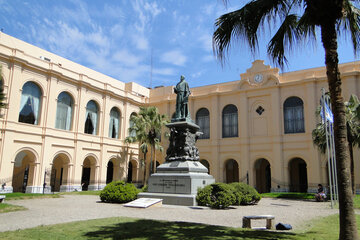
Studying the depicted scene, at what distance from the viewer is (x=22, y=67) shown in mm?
23438

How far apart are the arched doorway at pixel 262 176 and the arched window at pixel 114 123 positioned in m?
15.3

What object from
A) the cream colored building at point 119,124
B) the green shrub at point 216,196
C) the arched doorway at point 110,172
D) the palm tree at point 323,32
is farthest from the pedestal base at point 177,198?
the arched doorway at point 110,172

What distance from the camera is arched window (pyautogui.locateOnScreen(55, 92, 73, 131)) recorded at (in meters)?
26.3

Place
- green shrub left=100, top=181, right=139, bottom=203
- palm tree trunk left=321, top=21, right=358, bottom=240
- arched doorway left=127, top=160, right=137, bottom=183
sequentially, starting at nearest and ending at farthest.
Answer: palm tree trunk left=321, top=21, right=358, bottom=240 → green shrub left=100, top=181, right=139, bottom=203 → arched doorway left=127, top=160, right=137, bottom=183

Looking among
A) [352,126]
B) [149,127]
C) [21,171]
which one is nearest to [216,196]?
[352,126]

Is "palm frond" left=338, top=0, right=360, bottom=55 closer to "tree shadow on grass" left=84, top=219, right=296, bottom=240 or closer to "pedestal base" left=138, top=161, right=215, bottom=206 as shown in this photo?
"tree shadow on grass" left=84, top=219, right=296, bottom=240

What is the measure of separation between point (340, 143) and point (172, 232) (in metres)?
3.97

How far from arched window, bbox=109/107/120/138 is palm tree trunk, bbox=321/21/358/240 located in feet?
91.9

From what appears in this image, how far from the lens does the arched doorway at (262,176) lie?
3041cm

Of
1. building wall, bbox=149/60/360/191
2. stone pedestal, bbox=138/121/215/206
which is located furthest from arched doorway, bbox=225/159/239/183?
stone pedestal, bbox=138/121/215/206

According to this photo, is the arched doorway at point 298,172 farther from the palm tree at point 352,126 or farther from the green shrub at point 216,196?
the green shrub at point 216,196

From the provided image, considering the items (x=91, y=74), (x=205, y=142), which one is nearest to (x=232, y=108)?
(x=205, y=142)

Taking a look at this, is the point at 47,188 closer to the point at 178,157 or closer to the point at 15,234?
the point at 178,157

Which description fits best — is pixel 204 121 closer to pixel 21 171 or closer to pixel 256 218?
pixel 21 171
